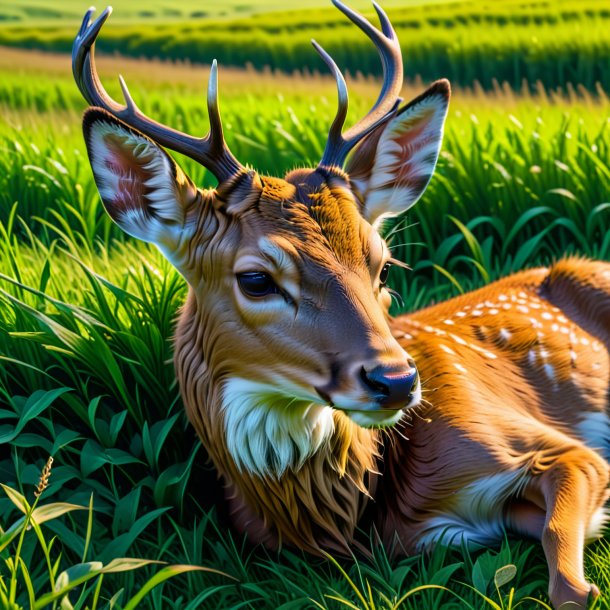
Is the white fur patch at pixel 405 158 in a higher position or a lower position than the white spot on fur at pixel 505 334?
higher

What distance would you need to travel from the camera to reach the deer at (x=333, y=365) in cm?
317

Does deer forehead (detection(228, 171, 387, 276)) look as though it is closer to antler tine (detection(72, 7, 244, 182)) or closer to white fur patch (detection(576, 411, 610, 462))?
antler tine (detection(72, 7, 244, 182))

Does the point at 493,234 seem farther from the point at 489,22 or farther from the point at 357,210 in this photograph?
the point at 489,22

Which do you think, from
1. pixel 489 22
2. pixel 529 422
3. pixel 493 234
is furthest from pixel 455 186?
pixel 489 22

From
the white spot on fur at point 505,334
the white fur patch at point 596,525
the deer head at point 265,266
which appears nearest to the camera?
the deer head at point 265,266

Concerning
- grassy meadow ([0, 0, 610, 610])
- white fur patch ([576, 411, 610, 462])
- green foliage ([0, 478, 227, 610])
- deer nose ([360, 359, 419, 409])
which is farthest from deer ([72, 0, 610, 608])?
green foliage ([0, 478, 227, 610])

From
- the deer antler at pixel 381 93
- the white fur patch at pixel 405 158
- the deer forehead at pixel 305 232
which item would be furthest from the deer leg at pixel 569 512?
the deer antler at pixel 381 93

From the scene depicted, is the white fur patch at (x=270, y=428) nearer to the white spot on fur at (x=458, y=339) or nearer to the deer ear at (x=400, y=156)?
the deer ear at (x=400, y=156)

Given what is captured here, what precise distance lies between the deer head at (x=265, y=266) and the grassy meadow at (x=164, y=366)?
0.41m

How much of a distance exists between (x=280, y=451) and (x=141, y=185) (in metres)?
0.98

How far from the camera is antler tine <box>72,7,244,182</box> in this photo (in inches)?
132

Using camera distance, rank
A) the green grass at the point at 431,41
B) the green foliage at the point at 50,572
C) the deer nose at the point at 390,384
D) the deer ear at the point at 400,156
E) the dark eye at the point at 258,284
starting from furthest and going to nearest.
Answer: the green grass at the point at 431,41 → the deer ear at the point at 400,156 → the dark eye at the point at 258,284 → the deer nose at the point at 390,384 → the green foliage at the point at 50,572

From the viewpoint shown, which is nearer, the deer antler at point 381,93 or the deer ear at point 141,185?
the deer ear at point 141,185

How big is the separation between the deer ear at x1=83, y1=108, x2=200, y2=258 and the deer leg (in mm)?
1470
